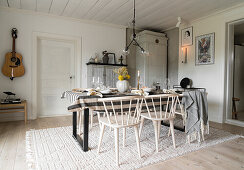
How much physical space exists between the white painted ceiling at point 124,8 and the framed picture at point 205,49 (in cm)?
56

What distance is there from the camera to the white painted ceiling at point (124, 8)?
3.44 metres

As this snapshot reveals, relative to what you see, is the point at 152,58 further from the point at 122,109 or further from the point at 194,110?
the point at 122,109

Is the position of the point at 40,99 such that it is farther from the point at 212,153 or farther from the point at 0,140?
the point at 212,153

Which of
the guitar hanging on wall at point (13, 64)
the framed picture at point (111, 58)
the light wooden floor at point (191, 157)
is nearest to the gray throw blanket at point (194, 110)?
the light wooden floor at point (191, 157)

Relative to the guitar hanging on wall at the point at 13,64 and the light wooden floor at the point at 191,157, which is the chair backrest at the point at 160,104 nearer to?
the light wooden floor at the point at 191,157

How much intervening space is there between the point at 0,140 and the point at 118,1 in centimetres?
319

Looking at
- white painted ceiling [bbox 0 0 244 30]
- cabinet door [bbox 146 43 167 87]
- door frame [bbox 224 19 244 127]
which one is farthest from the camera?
cabinet door [bbox 146 43 167 87]

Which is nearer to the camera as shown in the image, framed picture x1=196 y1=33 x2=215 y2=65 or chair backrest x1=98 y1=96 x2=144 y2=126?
chair backrest x1=98 y1=96 x2=144 y2=126

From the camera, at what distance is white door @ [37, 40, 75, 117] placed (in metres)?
4.23

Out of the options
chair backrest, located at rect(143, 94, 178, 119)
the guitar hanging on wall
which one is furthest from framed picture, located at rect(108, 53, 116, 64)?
chair backrest, located at rect(143, 94, 178, 119)

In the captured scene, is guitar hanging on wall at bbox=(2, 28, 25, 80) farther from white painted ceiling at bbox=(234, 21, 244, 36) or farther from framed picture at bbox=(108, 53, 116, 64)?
white painted ceiling at bbox=(234, 21, 244, 36)

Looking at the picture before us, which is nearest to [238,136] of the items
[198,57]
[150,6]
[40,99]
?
[198,57]

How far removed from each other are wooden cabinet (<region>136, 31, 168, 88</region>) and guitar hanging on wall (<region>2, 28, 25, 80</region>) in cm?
307

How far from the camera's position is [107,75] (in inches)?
178
